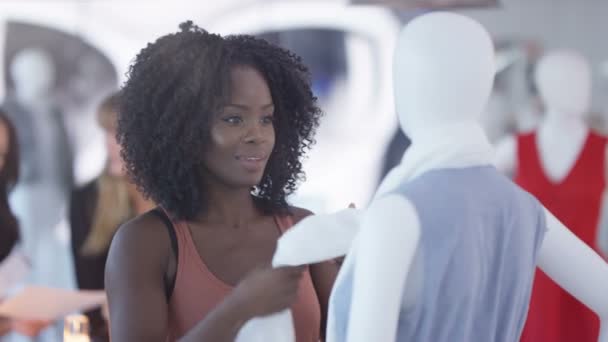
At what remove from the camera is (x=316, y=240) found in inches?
49.9

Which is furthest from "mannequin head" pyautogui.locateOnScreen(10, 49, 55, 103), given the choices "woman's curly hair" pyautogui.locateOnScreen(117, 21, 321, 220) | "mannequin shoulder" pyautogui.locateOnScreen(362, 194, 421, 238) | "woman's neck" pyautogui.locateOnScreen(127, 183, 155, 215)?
"mannequin shoulder" pyautogui.locateOnScreen(362, 194, 421, 238)

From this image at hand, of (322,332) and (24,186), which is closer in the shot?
(322,332)

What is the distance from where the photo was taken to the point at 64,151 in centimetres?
445

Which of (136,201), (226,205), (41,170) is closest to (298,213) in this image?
(226,205)

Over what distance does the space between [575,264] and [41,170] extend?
137 inches

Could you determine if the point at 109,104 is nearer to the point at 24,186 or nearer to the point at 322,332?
the point at 24,186

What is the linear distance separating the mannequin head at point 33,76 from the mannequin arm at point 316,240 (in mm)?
3400

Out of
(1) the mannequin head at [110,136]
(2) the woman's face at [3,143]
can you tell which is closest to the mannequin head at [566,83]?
(1) the mannequin head at [110,136]

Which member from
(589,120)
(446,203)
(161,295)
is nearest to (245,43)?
(161,295)

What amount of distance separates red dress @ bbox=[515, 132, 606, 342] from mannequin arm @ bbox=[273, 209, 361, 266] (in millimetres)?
1873

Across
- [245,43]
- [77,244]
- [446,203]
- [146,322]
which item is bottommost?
[77,244]

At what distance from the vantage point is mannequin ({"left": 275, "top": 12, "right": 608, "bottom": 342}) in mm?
1203

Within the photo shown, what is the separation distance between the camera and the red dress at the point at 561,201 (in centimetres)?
300

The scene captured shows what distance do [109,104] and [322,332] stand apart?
2712 mm
